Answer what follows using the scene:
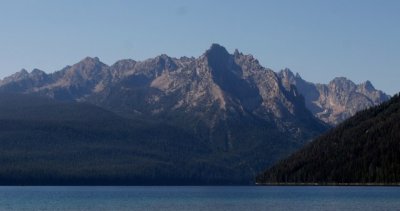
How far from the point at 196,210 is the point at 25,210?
40851mm

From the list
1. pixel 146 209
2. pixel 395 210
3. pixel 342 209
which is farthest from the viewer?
pixel 146 209

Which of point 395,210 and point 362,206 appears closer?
point 395,210

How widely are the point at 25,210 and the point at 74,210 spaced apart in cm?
1255

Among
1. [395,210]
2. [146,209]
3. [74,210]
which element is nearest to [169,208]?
[146,209]

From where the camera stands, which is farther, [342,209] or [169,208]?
[169,208]

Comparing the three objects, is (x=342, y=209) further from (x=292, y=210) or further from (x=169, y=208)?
(x=169, y=208)

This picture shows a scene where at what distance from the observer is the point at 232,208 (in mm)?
199125

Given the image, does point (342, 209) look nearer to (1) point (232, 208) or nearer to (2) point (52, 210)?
(1) point (232, 208)

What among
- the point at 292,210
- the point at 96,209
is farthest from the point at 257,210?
the point at 96,209

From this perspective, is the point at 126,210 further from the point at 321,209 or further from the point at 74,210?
the point at 321,209

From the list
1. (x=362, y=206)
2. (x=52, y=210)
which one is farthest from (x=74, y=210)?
Result: (x=362, y=206)

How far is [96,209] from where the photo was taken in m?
196

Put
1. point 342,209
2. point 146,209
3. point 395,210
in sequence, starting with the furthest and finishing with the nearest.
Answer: point 146,209, point 342,209, point 395,210

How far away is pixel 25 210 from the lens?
197 metres
